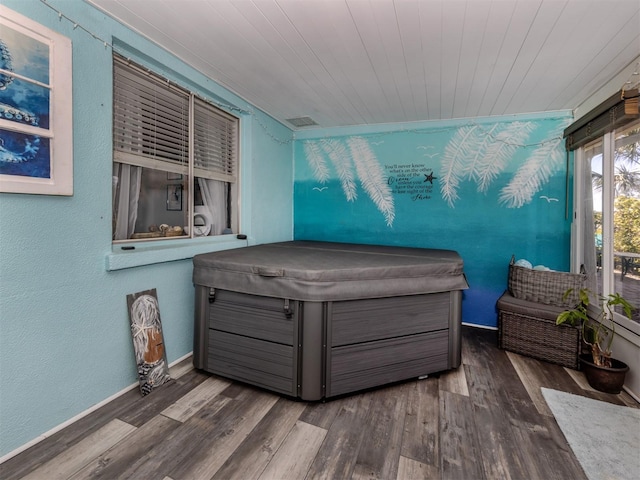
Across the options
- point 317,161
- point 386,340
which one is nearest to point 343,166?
point 317,161

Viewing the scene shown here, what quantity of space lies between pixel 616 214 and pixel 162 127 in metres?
3.39

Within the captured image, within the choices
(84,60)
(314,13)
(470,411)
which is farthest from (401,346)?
(84,60)

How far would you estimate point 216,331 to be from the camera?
82.0 inches

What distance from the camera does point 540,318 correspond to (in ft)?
7.91

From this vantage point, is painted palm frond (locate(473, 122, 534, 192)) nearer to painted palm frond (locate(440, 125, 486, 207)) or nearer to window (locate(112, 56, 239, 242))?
painted palm frond (locate(440, 125, 486, 207))

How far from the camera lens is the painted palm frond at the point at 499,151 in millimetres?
2984

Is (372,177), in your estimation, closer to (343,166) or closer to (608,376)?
(343,166)

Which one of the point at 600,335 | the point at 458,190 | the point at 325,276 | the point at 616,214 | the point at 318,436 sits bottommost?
the point at 318,436

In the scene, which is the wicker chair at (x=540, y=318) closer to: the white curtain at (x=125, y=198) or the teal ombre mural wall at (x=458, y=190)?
the teal ombre mural wall at (x=458, y=190)

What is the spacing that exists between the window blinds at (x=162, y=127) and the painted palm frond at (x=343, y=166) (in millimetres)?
1278

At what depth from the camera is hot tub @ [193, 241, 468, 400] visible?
1832 mm

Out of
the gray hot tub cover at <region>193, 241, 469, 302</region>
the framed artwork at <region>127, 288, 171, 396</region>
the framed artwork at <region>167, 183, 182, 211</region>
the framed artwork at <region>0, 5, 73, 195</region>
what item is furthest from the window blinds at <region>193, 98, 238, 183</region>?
the framed artwork at <region>127, 288, 171, 396</region>

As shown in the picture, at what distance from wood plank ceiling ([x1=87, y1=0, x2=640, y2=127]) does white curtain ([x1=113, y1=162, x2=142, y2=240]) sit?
87 centimetres

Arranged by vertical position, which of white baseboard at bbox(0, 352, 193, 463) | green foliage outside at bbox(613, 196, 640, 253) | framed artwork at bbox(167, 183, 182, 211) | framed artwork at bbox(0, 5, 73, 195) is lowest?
white baseboard at bbox(0, 352, 193, 463)
